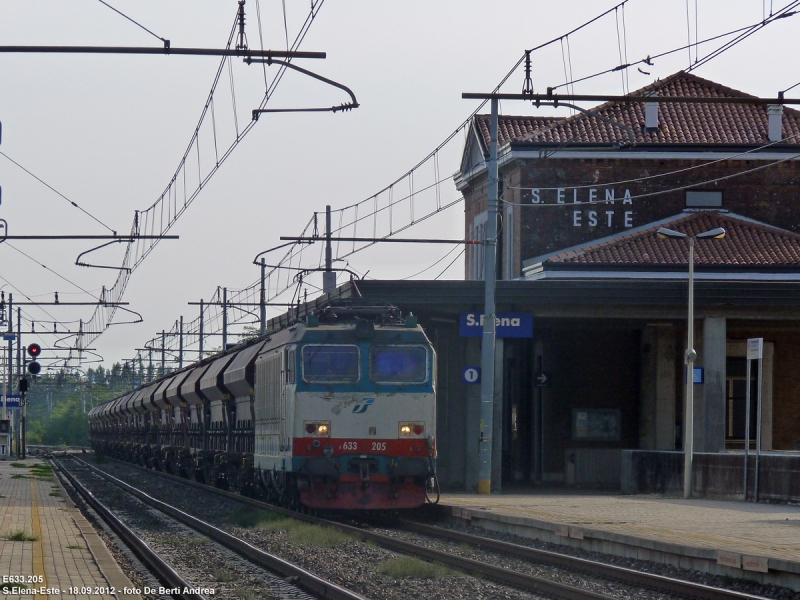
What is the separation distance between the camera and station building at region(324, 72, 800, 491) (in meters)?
27.9

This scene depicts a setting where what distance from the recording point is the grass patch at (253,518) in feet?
62.3

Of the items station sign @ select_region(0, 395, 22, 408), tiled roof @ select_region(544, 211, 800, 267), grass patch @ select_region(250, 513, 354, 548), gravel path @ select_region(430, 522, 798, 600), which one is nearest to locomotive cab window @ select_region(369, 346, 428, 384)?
grass patch @ select_region(250, 513, 354, 548)

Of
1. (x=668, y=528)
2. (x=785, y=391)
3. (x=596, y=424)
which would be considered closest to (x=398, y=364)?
(x=668, y=528)

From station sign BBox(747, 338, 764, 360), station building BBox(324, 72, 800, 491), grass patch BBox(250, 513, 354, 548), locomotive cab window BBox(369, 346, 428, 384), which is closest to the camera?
grass patch BBox(250, 513, 354, 548)

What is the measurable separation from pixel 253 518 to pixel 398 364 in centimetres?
343

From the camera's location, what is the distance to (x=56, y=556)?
1318 centimetres

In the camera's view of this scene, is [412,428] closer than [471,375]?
Yes

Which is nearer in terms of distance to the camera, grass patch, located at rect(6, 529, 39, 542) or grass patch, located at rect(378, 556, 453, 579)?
grass patch, located at rect(378, 556, 453, 579)

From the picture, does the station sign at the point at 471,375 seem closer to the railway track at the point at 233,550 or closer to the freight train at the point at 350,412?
the freight train at the point at 350,412

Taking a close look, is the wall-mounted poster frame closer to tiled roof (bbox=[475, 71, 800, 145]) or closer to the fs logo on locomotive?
tiled roof (bbox=[475, 71, 800, 145])

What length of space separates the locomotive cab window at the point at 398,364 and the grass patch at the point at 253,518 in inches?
110

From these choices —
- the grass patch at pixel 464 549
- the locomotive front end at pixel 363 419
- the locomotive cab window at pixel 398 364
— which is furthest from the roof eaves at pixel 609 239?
the grass patch at pixel 464 549

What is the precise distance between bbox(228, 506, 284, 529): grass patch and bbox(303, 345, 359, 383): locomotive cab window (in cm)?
231

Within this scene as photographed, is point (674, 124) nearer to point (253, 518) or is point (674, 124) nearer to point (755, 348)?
point (755, 348)
